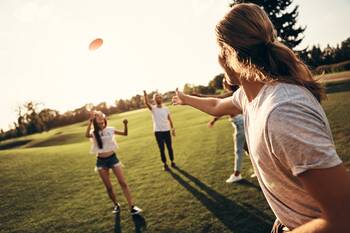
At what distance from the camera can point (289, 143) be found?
1.21 meters

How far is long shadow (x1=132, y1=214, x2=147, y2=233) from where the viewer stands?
252 inches

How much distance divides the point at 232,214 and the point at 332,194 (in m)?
5.30

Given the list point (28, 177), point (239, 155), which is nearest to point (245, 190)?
point (239, 155)

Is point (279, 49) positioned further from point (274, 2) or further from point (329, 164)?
point (274, 2)

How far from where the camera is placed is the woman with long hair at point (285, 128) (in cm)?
116

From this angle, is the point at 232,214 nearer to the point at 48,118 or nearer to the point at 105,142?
the point at 105,142

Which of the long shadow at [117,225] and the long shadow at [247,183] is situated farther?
the long shadow at [247,183]

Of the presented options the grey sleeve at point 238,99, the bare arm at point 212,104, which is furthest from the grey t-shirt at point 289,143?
the bare arm at point 212,104

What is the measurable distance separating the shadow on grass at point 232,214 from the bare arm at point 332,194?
4.49 m

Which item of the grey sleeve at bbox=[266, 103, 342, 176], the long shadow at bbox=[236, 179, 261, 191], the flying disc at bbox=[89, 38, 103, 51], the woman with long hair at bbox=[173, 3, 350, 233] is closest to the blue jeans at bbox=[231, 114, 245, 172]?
the long shadow at bbox=[236, 179, 261, 191]

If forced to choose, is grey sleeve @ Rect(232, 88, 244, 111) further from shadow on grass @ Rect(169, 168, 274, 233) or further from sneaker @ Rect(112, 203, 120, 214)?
sneaker @ Rect(112, 203, 120, 214)

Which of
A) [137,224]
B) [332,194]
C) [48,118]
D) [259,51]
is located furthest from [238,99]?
[48,118]

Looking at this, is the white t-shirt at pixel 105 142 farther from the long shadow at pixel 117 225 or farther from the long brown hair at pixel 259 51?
the long brown hair at pixel 259 51

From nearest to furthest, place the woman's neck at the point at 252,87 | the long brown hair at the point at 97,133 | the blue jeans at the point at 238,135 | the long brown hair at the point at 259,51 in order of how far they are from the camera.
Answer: the long brown hair at the point at 259,51
the woman's neck at the point at 252,87
the long brown hair at the point at 97,133
the blue jeans at the point at 238,135
